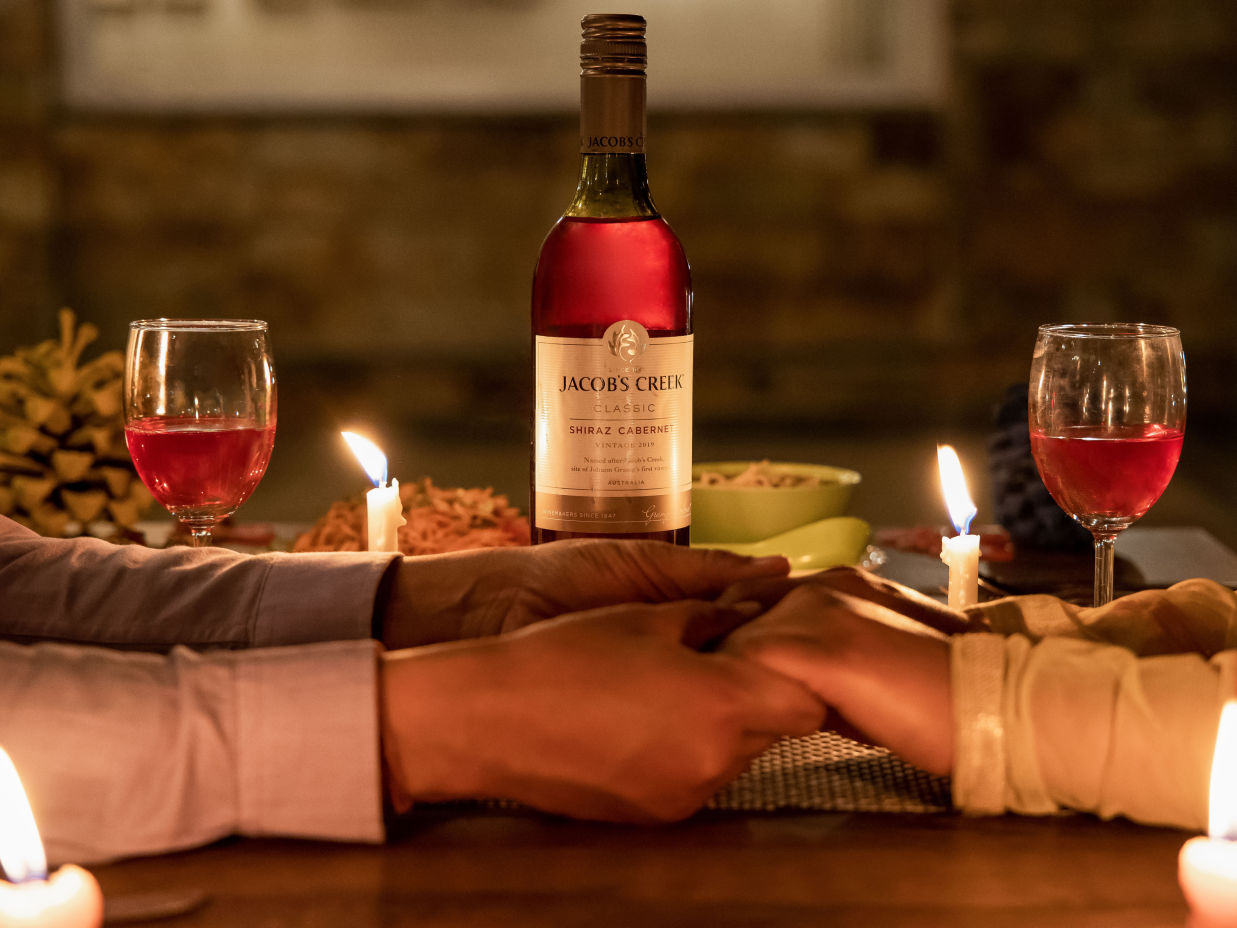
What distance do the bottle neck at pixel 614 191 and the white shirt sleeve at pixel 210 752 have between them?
1.78 ft

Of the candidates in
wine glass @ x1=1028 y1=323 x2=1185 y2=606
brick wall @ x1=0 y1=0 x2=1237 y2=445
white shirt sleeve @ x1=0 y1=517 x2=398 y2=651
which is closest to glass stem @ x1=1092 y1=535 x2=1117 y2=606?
wine glass @ x1=1028 y1=323 x2=1185 y2=606

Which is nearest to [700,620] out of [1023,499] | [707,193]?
[1023,499]

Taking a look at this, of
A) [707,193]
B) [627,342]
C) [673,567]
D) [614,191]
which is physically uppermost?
[707,193]

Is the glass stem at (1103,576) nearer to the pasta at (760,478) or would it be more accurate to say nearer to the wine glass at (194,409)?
the pasta at (760,478)

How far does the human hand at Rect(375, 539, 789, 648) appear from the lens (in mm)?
716

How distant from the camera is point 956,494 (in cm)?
96

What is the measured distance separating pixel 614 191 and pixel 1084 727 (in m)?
0.60

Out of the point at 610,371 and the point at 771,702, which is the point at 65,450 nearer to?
the point at 610,371

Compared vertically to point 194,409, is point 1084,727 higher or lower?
lower

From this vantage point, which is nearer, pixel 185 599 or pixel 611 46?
pixel 185 599

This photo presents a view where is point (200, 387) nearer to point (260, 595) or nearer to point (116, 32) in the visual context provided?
point (260, 595)

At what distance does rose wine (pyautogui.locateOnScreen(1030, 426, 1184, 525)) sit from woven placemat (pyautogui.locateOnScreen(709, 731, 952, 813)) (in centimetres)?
31

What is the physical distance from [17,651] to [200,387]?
385 mm

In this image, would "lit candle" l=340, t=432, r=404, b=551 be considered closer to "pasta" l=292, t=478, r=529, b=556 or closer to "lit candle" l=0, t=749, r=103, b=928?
"pasta" l=292, t=478, r=529, b=556
